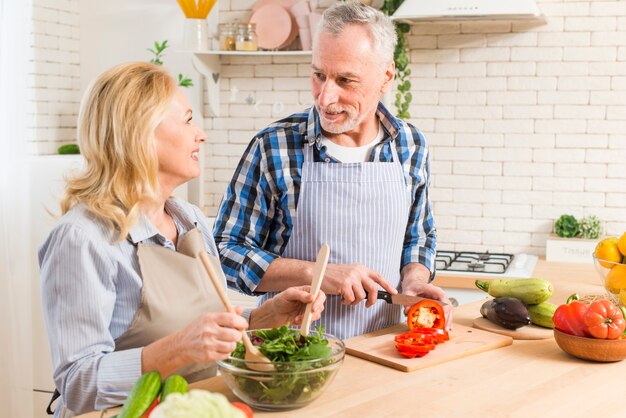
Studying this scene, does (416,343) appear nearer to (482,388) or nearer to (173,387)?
(482,388)

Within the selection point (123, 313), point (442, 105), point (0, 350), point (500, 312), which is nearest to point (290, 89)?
point (442, 105)

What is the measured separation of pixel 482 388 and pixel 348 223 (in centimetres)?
84

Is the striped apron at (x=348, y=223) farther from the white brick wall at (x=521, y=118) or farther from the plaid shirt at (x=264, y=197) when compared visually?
the white brick wall at (x=521, y=118)

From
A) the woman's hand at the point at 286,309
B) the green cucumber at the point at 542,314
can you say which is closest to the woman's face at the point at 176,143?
the woman's hand at the point at 286,309

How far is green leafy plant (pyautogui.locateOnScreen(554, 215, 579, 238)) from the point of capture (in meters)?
4.23

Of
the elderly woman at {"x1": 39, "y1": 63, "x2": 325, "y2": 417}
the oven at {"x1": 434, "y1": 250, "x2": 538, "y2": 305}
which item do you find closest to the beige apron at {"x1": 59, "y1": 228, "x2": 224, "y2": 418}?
the elderly woman at {"x1": 39, "y1": 63, "x2": 325, "y2": 417}

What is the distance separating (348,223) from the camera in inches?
102

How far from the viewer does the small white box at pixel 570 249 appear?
13.5 ft

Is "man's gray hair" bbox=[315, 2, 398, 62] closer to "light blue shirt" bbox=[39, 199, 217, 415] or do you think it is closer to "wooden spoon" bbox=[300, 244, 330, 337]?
"wooden spoon" bbox=[300, 244, 330, 337]

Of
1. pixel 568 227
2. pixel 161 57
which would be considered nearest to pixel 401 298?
pixel 568 227

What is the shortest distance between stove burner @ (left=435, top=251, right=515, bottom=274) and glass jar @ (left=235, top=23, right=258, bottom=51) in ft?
5.04

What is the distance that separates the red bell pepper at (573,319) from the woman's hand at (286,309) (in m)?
0.64

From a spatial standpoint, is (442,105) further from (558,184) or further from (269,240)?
(269,240)

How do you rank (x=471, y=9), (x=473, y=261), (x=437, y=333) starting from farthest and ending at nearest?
(x=473, y=261)
(x=471, y=9)
(x=437, y=333)
